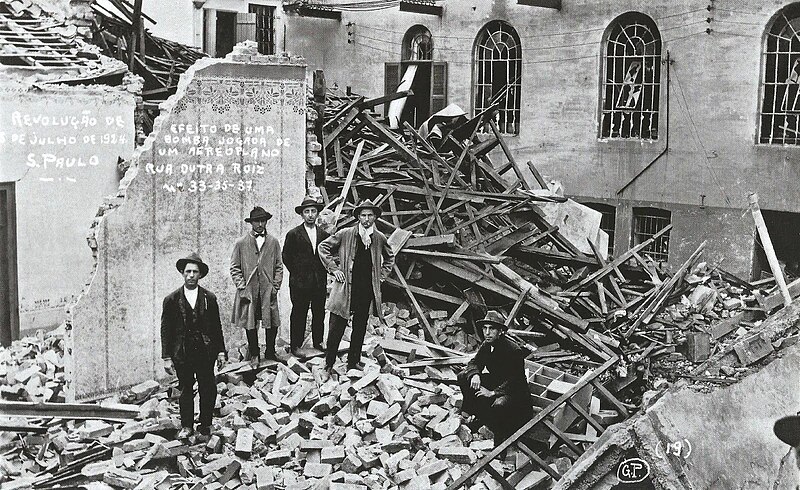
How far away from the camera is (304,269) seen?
391 inches

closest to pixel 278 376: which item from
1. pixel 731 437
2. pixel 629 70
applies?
pixel 731 437

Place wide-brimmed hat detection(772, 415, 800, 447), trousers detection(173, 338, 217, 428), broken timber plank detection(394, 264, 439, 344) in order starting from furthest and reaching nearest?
broken timber plank detection(394, 264, 439, 344) < trousers detection(173, 338, 217, 428) < wide-brimmed hat detection(772, 415, 800, 447)

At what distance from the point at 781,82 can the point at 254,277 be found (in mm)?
11350

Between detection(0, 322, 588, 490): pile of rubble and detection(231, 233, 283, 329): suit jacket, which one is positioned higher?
detection(231, 233, 283, 329): suit jacket

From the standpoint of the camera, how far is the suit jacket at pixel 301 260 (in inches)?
389

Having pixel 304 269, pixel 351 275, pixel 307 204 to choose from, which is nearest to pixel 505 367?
pixel 351 275

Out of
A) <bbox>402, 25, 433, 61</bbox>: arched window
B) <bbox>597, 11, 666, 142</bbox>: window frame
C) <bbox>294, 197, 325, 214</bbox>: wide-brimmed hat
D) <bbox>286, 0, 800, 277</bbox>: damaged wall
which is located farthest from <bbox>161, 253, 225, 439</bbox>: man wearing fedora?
<bbox>402, 25, 433, 61</bbox>: arched window

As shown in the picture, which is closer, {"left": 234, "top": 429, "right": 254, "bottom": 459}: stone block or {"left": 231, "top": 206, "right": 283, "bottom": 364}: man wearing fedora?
{"left": 234, "top": 429, "right": 254, "bottom": 459}: stone block

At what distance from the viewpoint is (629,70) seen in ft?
60.7

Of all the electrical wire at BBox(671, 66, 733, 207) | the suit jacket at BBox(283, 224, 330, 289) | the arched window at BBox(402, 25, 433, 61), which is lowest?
the suit jacket at BBox(283, 224, 330, 289)

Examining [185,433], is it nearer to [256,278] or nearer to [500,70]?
[256,278]

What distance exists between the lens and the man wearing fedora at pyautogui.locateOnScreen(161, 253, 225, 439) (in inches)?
328

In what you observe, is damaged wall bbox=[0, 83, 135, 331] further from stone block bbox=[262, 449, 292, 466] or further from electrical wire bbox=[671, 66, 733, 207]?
electrical wire bbox=[671, 66, 733, 207]

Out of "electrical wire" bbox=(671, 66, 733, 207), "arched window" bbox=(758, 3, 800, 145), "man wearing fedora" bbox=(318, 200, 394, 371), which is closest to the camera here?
"man wearing fedora" bbox=(318, 200, 394, 371)
